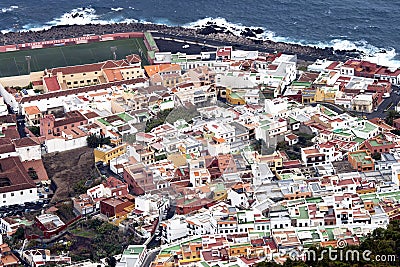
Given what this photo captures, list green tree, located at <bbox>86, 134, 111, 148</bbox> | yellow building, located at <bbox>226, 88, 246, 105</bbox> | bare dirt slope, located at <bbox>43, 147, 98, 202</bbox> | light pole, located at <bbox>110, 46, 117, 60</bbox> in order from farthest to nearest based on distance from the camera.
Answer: light pole, located at <bbox>110, 46, 117, 60</bbox> < yellow building, located at <bbox>226, 88, 246, 105</bbox> < green tree, located at <bbox>86, 134, 111, 148</bbox> < bare dirt slope, located at <bbox>43, 147, 98, 202</bbox>

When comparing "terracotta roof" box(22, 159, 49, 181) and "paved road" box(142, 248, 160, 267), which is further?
"terracotta roof" box(22, 159, 49, 181)

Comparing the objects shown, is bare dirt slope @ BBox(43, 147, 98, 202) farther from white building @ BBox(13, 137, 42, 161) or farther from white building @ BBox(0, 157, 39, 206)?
white building @ BBox(0, 157, 39, 206)

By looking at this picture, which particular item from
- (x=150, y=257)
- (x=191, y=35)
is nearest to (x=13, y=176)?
(x=150, y=257)

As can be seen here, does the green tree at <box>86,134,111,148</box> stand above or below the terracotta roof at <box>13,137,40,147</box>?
below

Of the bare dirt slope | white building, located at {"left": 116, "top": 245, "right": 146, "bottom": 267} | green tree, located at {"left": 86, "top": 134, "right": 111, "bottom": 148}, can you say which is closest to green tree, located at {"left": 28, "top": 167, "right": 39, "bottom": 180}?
the bare dirt slope

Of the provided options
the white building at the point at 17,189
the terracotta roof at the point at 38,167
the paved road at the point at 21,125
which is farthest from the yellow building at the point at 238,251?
the paved road at the point at 21,125

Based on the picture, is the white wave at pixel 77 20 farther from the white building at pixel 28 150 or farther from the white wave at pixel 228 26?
the white building at pixel 28 150

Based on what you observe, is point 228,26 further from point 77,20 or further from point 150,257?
point 150,257
